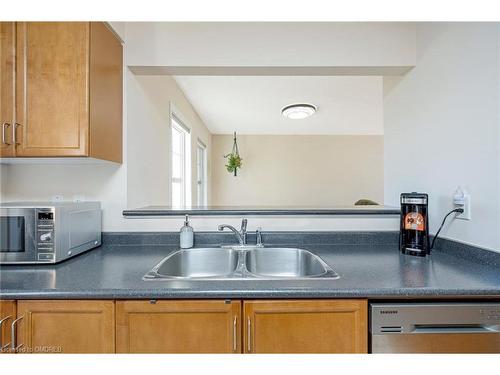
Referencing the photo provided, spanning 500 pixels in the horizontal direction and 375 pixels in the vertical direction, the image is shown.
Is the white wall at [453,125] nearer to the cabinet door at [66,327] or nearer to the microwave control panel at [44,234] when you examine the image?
the cabinet door at [66,327]

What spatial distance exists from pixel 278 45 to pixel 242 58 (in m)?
0.24

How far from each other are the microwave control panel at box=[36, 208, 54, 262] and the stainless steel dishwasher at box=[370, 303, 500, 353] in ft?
4.53

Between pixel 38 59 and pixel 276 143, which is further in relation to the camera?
pixel 276 143

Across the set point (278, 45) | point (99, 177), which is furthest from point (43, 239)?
point (278, 45)

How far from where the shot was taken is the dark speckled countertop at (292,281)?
3.20ft

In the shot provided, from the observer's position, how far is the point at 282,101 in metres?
3.63

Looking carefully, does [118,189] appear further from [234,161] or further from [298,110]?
[234,161]

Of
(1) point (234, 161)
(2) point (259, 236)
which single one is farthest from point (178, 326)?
(1) point (234, 161)

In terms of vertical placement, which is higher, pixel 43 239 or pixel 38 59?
pixel 38 59

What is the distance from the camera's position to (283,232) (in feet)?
5.59

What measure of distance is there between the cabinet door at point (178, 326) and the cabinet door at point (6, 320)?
37 cm

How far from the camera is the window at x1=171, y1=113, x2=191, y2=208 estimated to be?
3184 millimetres

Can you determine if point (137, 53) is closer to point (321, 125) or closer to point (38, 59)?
point (38, 59)

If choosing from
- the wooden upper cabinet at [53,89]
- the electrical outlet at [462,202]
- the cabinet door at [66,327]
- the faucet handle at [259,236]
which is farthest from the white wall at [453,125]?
the wooden upper cabinet at [53,89]
